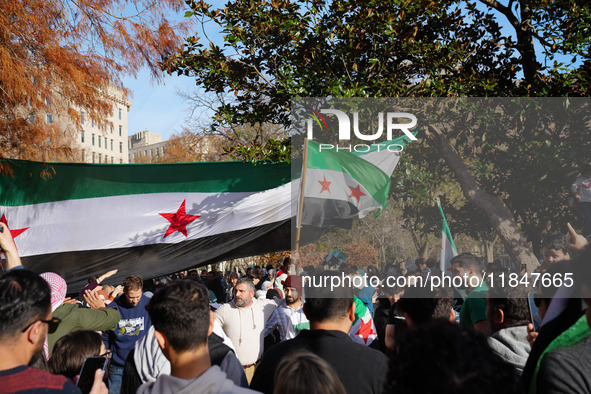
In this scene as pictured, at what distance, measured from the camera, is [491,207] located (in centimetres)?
762

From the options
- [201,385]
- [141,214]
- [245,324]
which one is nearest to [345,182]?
[245,324]

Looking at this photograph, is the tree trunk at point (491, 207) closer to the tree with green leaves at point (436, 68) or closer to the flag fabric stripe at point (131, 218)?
the tree with green leaves at point (436, 68)

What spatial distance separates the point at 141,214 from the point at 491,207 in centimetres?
520

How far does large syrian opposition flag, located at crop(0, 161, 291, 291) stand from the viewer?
26.4 ft

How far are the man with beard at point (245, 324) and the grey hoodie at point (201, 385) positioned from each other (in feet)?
13.7

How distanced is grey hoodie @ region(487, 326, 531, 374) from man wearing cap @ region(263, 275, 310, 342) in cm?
325

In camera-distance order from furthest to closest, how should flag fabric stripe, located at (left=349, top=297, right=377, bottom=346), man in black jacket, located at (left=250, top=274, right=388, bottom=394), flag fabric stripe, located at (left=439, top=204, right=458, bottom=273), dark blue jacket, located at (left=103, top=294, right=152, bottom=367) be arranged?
flag fabric stripe, located at (left=439, top=204, right=458, bottom=273) < dark blue jacket, located at (left=103, top=294, right=152, bottom=367) < flag fabric stripe, located at (left=349, top=297, right=377, bottom=346) < man in black jacket, located at (left=250, top=274, right=388, bottom=394)

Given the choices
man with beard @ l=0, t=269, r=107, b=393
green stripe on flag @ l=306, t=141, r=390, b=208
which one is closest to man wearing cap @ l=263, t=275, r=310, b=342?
green stripe on flag @ l=306, t=141, r=390, b=208

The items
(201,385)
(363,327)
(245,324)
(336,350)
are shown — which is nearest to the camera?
(201,385)

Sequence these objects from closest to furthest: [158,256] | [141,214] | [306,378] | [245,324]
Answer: [306,378] → [245,324] → [158,256] → [141,214]

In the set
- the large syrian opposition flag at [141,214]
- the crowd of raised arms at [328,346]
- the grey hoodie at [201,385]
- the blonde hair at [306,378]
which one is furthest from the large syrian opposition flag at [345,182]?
the blonde hair at [306,378]

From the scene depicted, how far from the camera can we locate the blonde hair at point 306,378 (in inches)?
74.2

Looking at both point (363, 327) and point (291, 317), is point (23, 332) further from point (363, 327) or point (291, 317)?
point (291, 317)

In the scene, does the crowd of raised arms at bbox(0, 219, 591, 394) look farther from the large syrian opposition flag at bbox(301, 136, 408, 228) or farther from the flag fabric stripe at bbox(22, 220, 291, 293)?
the flag fabric stripe at bbox(22, 220, 291, 293)
